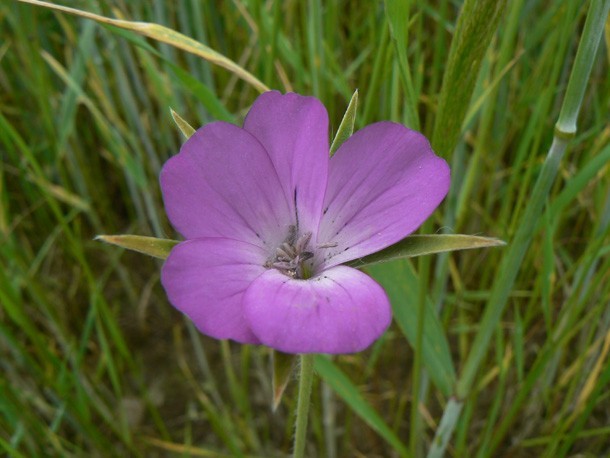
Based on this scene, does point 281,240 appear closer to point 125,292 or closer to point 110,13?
point 110,13

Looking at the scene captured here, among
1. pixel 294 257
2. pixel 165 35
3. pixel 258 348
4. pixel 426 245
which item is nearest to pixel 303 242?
pixel 294 257

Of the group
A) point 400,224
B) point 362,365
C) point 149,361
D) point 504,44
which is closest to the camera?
point 400,224

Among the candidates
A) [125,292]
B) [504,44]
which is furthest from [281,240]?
[125,292]

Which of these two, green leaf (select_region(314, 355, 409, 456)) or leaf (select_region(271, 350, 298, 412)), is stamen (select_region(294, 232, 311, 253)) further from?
green leaf (select_region(314, 355, 409, 456))

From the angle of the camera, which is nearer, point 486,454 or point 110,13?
point 486,454

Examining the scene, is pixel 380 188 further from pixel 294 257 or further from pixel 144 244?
pixel 144 244
